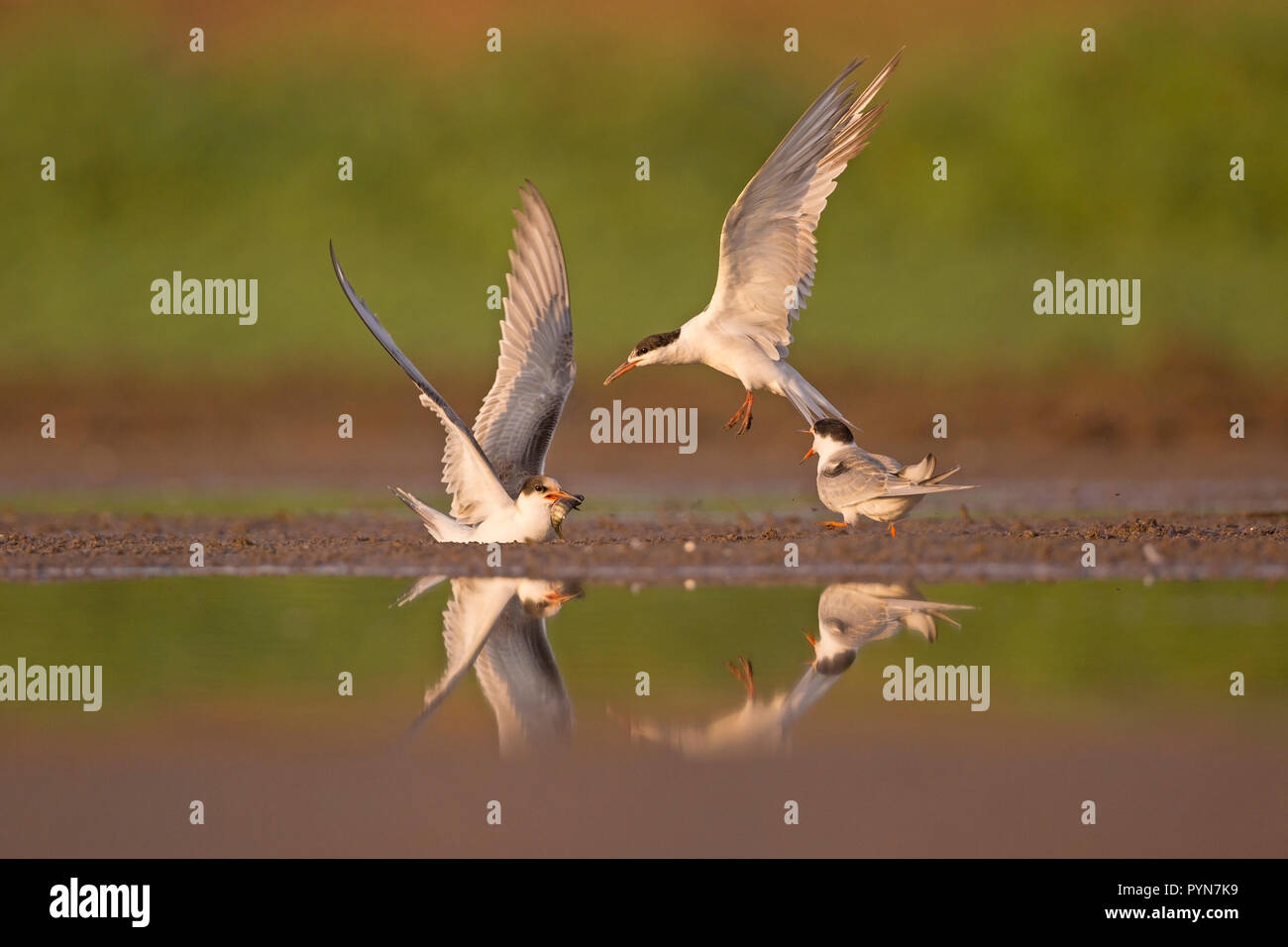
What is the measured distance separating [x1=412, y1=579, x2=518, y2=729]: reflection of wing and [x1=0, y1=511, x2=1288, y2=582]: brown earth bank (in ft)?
1.57

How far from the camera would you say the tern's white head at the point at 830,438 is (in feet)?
38.5

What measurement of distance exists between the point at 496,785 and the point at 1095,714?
222 centimetres

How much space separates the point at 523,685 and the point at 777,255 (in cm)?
560

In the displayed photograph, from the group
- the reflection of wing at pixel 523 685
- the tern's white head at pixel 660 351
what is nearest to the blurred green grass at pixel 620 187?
the tern's white head at pixel 660 351

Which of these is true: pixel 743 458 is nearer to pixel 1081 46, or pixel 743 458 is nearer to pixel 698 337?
pixel 698 337

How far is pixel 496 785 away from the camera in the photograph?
18.7 ft

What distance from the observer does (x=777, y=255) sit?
39.3ft

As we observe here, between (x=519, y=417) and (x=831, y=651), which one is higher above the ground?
(x=519, y=417)

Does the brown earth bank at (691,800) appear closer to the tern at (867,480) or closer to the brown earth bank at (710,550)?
the brown earth bank at (710,550)

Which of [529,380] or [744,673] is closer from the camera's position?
[744,673]

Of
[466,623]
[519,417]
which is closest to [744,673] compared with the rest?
[466,623]

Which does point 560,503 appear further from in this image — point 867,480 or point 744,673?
point 744,673

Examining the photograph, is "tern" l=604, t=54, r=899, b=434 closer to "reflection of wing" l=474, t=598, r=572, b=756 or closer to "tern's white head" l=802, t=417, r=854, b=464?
"tern's white head" l=802, t=417, r=854, b=464

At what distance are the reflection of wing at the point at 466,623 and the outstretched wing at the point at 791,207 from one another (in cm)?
303
